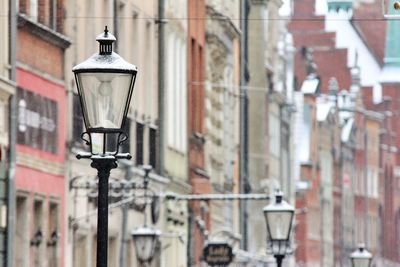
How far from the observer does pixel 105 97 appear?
18062mm

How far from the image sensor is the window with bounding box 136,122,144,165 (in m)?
41.8

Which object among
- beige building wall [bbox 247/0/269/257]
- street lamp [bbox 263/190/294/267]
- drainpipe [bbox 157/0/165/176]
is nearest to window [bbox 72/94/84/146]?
street lamp [bbox 263/190/294/267]

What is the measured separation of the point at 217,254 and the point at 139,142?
164 inches

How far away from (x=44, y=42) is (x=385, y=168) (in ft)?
324

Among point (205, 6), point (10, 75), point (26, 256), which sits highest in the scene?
point (205, 6)

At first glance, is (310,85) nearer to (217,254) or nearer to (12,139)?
(217,254)

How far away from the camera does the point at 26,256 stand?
32.6 metres

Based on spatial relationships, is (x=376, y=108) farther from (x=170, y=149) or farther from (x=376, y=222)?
(x=170, y=149)

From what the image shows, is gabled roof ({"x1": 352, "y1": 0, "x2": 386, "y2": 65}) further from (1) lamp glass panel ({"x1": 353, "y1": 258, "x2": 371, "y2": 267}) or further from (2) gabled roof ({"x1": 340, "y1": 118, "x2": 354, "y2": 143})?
(1) lamp glass panel ({"x1": 353, "y1": 258, "x2": 371, "y2": 267})

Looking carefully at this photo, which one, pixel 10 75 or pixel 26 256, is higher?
pixel 10 75

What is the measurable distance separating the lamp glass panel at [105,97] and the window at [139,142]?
2358cm

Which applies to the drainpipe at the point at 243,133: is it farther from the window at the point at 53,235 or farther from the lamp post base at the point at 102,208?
the lamp post base at the point at 102,208

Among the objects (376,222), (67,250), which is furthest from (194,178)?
(376,222)

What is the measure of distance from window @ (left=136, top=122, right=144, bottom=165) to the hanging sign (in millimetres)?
3670
